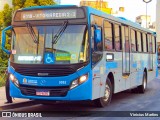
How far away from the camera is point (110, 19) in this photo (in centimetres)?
1291

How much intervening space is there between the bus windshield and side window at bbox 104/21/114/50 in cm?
166

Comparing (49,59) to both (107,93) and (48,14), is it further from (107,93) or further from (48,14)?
(107,93)

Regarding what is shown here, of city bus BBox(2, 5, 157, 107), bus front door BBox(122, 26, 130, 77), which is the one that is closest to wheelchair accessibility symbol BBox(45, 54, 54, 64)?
city bus BBox(2, 5, 157, 107)

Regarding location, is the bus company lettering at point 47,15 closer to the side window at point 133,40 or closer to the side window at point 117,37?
the side window at point 117,37

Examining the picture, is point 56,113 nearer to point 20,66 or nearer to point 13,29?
point 20,66

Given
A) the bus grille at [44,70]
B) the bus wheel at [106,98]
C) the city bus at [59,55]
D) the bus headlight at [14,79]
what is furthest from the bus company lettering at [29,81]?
the bus wheel at [106,98]

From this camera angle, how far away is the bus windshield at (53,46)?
35.0ft

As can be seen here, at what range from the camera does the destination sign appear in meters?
11.0

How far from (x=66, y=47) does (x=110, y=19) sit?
277 centimetres

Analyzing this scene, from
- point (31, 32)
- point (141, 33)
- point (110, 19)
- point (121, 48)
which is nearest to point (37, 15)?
point (31, 32)

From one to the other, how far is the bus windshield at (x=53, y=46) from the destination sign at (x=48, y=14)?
317 mm

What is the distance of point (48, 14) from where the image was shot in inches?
443

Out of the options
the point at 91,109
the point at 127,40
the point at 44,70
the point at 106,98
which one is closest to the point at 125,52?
the point at 127,40

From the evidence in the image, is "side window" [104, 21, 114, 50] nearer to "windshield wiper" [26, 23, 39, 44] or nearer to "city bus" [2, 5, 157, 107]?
"city bus" [2, 5, 157, 107]
